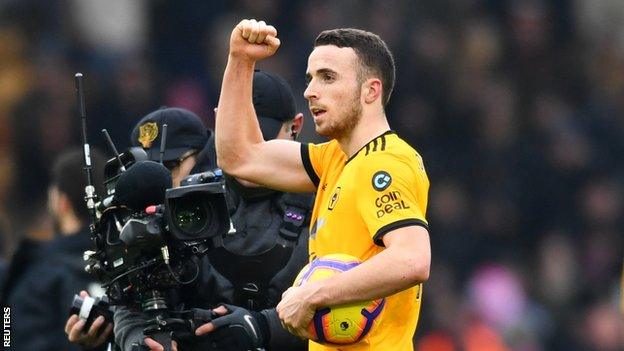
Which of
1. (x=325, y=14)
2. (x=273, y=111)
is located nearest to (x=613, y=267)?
(x=325, y=14)

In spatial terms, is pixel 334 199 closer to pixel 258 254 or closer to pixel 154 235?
pixel 154 235

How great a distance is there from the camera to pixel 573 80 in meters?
12.1

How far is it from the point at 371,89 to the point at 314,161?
0.38 meters

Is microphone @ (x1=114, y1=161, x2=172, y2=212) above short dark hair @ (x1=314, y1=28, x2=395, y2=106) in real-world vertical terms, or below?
below

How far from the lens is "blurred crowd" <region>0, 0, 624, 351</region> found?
33.9ft

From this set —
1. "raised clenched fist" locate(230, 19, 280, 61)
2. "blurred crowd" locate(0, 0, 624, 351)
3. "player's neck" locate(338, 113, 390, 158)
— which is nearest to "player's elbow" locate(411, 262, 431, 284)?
"player's neck" locate(338, 113, 390, 158)

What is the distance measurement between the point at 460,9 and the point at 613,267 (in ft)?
8.19

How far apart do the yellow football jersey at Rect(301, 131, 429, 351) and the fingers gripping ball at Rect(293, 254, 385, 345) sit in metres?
0.07

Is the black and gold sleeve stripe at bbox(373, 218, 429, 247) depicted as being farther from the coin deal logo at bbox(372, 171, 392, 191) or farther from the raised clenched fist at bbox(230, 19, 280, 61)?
the raised clenched fist at bbox(230, 19, 280, 61)

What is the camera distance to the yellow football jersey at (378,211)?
15.3 ft

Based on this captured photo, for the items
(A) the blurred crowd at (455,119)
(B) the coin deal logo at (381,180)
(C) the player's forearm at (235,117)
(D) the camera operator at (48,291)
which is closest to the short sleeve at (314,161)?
(C) the player's forearm at (235,117)

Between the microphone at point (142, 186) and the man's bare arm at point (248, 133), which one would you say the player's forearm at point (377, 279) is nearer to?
the man's bare arm at point (248, 133)

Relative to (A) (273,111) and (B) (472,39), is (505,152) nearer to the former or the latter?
(B) (472,39)

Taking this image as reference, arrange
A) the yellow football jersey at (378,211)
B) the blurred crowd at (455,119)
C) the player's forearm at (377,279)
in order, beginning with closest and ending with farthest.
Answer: the player's forearm at (377,279) → the yellow football jersey at (378,211) → the blurred crowd at (455,119)
